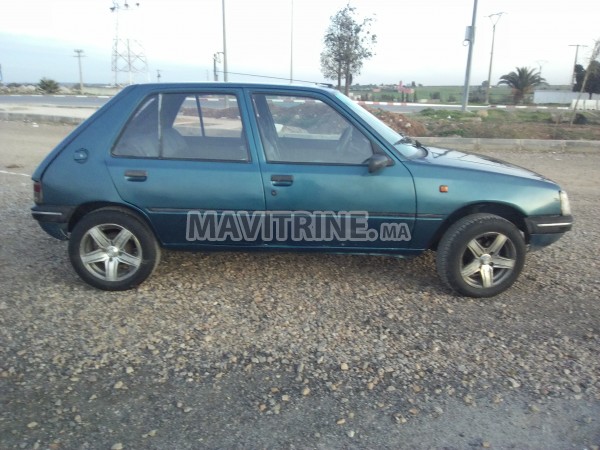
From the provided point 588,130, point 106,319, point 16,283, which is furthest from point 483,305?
→ point 588,130

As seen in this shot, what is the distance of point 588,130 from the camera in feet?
46.3

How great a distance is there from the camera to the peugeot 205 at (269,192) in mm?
3773

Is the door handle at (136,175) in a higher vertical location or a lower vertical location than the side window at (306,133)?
lower

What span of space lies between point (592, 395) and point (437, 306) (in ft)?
4.07

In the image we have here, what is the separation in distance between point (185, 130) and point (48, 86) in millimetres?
47688

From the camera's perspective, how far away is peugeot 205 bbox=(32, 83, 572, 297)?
377 cm

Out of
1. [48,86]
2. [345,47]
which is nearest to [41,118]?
[345,47]

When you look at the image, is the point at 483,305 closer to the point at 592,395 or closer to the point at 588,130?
the point at 592,395

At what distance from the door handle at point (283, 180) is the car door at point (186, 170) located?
12 centimetres

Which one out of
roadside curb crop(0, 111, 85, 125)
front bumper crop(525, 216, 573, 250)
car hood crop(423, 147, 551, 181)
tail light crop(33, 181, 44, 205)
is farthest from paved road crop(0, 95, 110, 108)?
front bumper crop(525, 216, 573, 250)

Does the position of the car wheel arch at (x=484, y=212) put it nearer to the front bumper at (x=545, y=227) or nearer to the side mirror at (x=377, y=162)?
the front bumper at (x=545, y=227)

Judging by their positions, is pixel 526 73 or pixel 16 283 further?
A: pixel 526 73

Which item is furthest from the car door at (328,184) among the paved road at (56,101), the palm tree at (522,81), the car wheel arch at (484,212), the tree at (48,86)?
the tree at (48,86)

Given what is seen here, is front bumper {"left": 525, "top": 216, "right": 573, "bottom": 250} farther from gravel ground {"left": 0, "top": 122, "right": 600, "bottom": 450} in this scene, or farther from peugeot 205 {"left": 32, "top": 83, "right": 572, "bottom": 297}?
gravel ground {"left": 0, "top": 122, "right": 600, "bottom": 450}
